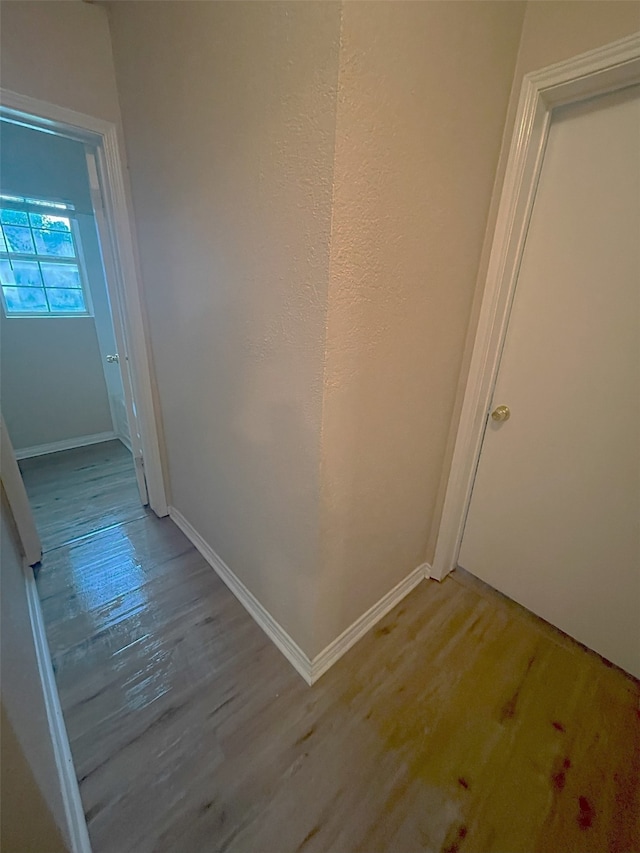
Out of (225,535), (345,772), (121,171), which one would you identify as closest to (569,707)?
(345,772)

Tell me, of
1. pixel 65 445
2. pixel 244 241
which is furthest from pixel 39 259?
pixel 244 241

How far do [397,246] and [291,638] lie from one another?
1422 mm

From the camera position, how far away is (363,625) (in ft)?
4.74

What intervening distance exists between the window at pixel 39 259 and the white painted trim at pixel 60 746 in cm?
258

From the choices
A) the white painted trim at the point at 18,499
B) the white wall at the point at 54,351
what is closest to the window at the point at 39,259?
the white wall at the point at 54,351

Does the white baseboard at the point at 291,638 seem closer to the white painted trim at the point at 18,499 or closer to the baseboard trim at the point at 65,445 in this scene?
the white painted trim at the point at 18,499

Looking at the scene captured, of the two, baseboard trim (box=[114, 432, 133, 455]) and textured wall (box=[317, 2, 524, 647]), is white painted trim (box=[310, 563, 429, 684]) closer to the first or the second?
textured wall (box=[317, 2, 524, 647])

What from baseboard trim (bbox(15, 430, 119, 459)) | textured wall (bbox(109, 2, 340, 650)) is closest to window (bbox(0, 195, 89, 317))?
baseboard trim (bbox(15, 430, 119, 459))

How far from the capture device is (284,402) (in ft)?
3.34

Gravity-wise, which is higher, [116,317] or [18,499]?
[116,317]

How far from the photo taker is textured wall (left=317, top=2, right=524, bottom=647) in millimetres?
744

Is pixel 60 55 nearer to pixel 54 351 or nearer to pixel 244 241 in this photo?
pixel 244 241

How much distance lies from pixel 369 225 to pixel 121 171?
1.38 metres

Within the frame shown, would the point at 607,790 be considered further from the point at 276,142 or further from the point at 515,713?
the point at 276,142
